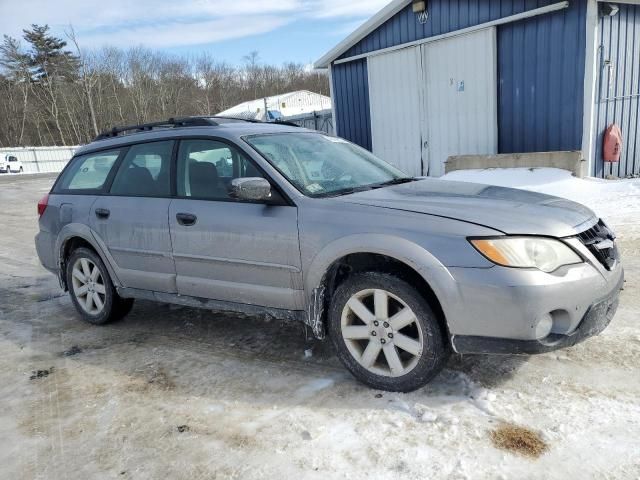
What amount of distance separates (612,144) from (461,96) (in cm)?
317

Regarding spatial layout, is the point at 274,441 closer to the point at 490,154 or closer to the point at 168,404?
the point at 168,404

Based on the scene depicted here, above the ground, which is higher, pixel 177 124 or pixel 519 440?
pixel 177 124

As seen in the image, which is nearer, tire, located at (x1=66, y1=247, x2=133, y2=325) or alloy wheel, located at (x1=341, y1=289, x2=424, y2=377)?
alloy wheel, located at (x1=341, y1=289, x2=424, y2=377)

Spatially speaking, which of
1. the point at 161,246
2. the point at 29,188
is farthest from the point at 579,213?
the point at 29,188

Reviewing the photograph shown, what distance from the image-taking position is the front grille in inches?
113

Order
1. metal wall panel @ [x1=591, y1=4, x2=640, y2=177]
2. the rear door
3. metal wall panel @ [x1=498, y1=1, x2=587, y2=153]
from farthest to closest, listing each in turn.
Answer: metal wall panel @ [x1=591, y1=4, x2=640, y2=177], metal wall panel @ [x1=498, y1=1, x2=587, y2=153], the rear door

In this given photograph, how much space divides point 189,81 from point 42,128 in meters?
18.2

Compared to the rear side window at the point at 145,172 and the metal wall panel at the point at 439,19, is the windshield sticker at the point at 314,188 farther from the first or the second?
the metal wall panel at the point at 439,19

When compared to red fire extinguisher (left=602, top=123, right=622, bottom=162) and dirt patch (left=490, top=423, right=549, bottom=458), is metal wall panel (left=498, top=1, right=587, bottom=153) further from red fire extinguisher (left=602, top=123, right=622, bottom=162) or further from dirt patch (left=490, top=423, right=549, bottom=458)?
dirt patch (left=490, top=423, right=549, bottom=458)

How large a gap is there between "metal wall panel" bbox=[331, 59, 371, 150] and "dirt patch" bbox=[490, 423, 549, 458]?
11690mm

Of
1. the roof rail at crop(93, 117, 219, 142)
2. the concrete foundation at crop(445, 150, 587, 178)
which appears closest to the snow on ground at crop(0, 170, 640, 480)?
the roof rail at crop(93, 117, 219, 142)

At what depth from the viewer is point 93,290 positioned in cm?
471

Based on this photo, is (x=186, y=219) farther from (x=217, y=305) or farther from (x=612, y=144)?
(x=612, y=144)

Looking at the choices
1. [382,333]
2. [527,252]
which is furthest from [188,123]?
[527,252]
